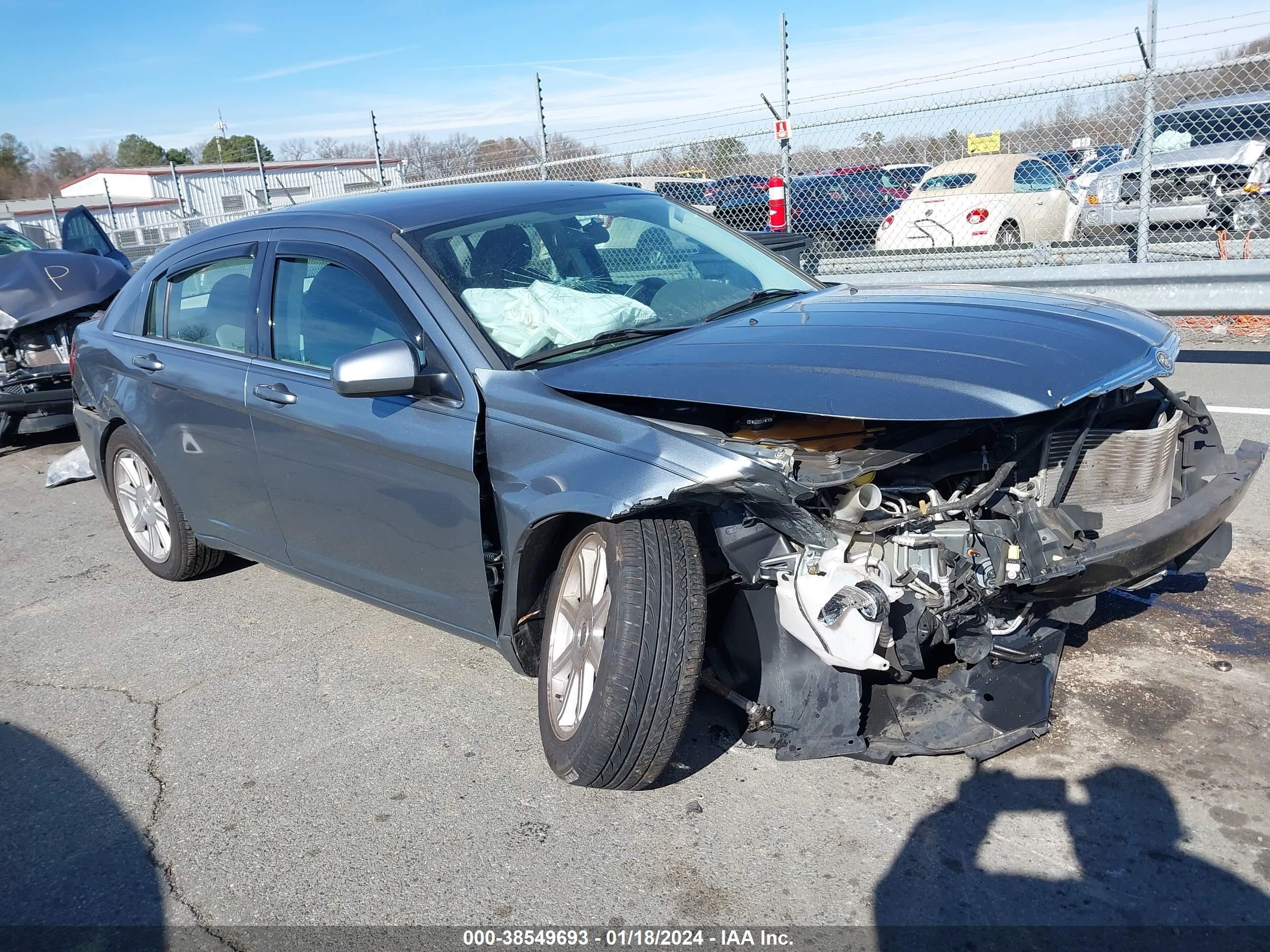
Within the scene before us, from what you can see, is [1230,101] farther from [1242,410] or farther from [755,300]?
[755,300]

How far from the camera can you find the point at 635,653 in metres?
2.75

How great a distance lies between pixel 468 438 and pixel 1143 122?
6.55 metres

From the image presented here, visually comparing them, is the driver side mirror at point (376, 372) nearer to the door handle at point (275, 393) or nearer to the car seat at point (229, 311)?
the door handle at point (275, 393)

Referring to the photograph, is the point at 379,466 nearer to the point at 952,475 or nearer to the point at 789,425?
the point at 789,425

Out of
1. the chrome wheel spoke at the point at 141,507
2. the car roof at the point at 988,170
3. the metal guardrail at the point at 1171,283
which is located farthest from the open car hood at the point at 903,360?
the car roof at the point at 988,170

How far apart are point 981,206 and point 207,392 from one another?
28.9 ft

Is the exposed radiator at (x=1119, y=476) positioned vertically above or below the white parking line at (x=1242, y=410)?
above

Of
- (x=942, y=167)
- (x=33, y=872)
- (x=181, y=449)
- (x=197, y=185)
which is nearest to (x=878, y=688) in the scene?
(x=33, y=872)

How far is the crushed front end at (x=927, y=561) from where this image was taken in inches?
109

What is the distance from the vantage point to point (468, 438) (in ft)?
10.2

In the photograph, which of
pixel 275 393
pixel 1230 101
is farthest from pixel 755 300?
pixel 1230 101

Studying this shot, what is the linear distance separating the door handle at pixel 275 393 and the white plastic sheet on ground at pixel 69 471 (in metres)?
4.20

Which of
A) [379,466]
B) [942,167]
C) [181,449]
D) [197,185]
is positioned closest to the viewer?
[379,466]

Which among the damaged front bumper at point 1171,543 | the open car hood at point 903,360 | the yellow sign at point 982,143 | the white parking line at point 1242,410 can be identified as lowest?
the white parking line at point 1242,410
